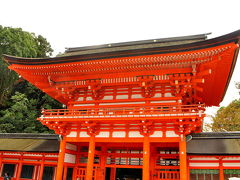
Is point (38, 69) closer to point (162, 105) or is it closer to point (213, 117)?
point (162, 105)

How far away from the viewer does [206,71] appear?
9867 mm

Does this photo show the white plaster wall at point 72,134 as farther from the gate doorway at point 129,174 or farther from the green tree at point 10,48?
the green tree at point 10,48

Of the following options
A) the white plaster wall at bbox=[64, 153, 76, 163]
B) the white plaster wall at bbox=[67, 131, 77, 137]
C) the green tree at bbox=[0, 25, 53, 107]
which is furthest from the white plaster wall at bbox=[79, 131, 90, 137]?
the green tree at bbox=[0, 25, 53, 107]

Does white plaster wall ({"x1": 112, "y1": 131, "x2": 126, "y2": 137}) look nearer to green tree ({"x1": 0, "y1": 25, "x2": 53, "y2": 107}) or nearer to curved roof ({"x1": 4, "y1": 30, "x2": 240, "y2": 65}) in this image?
curved roof ({"x1": 4, "y1": 30, "x2": 240, "y2": 65})

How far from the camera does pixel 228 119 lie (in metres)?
26.7

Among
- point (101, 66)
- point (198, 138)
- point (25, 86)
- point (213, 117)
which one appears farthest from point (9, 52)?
point (213, 117)

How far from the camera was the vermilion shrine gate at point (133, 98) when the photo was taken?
31.6ft

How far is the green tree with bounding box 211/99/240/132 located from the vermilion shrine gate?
15.0 meters

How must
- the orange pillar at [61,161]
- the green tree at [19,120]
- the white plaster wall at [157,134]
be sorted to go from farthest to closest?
the green tree at [19,120], the orange pillar at [61,161], the white plaster wall at [157,134]

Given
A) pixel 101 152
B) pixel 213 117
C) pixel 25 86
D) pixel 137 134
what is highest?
pixel 25 86

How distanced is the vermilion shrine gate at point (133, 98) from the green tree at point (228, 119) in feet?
49.2

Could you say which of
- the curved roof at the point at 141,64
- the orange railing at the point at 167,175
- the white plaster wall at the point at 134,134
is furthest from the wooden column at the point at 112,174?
the curved roof at the point at 141,64

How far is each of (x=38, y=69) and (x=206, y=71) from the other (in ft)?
29.0

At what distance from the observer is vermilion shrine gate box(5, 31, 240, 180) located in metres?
9.63
